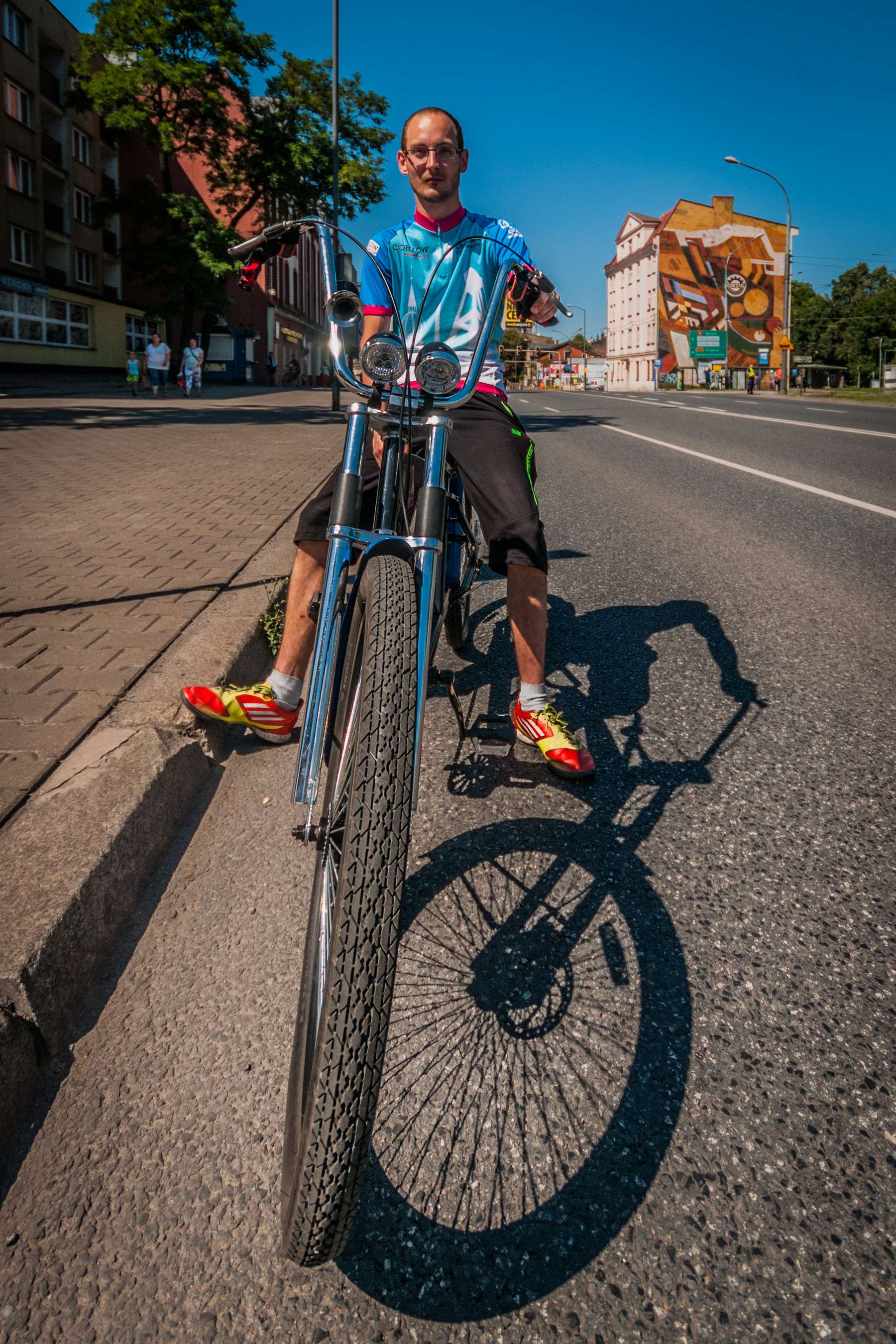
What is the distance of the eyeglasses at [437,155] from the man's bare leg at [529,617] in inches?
Result: 46.3

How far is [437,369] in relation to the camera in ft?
6.63

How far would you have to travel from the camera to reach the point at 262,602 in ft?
13.9

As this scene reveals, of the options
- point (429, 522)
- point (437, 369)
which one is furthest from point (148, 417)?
point (429, 522)

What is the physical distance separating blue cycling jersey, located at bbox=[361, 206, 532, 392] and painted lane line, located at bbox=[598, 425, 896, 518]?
5.51 metres

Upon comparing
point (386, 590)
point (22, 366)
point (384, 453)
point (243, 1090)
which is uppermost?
point (22, 366)

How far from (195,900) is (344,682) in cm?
88

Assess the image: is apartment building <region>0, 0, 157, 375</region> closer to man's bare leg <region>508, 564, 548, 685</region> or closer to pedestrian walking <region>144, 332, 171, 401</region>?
pedestrian walking <region>144, 332, 171, 401</region>

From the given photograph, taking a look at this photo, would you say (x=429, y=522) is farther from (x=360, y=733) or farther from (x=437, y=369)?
(x=360, y=733)

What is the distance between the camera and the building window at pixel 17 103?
32.5 m

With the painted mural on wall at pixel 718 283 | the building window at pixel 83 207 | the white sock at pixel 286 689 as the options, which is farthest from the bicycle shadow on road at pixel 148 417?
the painted mural on wall at pixel 718 283

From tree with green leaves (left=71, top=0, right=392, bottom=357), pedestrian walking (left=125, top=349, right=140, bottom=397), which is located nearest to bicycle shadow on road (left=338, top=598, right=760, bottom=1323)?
pedestrian walking (left=125, top=349, right=140, bottom=397)

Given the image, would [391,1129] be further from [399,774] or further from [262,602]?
[262,602]

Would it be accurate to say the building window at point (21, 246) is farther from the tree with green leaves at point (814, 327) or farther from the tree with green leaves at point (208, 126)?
the tree with green leaves at point (814, 327)

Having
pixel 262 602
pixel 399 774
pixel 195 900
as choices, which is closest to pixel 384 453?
pixel 399 774
